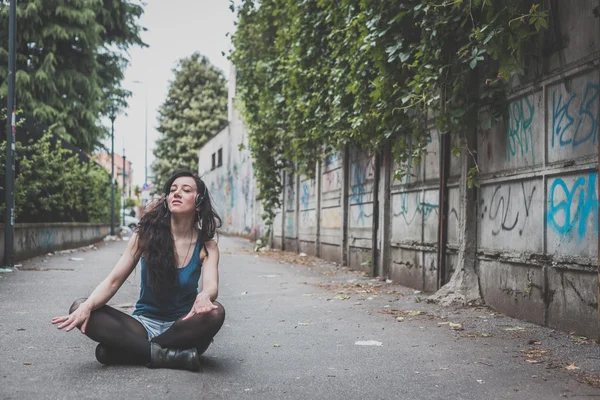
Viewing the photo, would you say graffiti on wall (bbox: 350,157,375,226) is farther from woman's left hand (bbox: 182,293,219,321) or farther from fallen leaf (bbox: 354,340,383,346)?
woman's left hand (bbox: 182,293,219,321)

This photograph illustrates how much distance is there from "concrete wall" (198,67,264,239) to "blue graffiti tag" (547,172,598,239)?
22084 millimetres

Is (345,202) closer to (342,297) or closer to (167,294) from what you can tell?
(342,297)

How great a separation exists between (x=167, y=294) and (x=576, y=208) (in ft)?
12.4

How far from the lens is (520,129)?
7.60 m

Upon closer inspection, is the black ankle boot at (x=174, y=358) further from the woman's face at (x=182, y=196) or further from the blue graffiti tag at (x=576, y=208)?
the blue graffiti tag at (x=576, y=208)

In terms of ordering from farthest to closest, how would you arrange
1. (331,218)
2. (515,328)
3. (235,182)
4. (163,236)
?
1. (235,182)
2. (331,218)
3. (515,328)
4. (163,236)

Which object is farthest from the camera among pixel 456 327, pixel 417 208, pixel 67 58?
pixel 67 58

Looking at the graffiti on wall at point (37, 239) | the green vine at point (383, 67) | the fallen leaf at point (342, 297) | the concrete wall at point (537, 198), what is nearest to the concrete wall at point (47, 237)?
the graffiti on wall at point (37, 239)

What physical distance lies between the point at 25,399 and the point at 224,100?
197 ft

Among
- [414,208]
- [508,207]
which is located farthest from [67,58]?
[508,207]

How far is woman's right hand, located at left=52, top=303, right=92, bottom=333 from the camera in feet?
14.5

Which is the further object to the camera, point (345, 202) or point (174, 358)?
point (345, 202)

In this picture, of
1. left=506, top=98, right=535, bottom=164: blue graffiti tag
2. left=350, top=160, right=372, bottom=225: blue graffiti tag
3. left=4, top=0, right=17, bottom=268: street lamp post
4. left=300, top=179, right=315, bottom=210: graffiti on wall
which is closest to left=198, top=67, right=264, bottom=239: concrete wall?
left=300, top=179, right=315, bottom=210: graffiti on wall

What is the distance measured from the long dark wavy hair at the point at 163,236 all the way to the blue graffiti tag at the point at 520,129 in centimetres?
380
